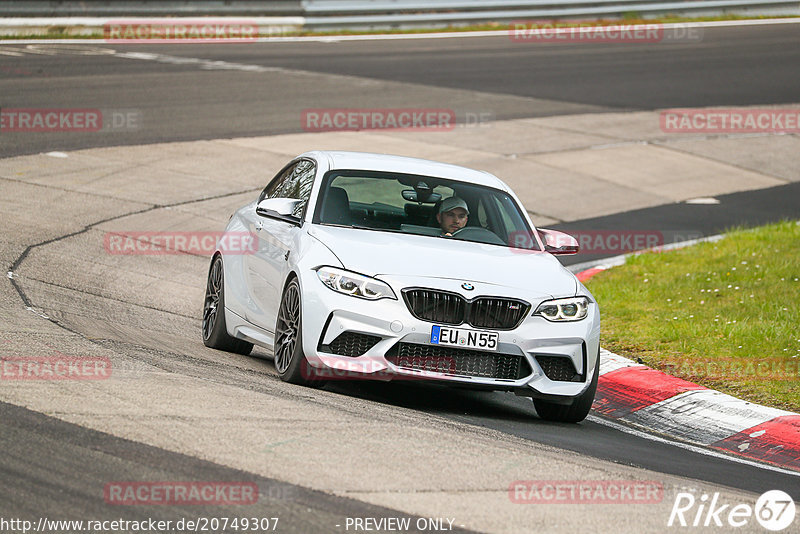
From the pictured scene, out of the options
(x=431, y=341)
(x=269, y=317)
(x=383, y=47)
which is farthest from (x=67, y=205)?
(x=383, y=47)

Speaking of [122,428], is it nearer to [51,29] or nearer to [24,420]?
[24,420]

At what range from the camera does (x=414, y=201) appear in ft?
29.7

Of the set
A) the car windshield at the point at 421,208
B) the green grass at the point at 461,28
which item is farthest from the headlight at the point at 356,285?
the green grass at the point at 461,28

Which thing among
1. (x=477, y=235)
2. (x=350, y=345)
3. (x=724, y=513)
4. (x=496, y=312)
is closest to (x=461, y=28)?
(x=477, y=235)

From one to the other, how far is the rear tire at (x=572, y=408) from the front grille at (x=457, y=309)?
0.79 metres

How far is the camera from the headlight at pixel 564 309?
7.94 metres

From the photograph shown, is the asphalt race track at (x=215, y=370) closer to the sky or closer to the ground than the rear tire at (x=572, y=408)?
closer to the sky

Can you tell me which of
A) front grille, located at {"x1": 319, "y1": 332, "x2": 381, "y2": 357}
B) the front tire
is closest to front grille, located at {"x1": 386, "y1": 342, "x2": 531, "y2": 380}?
front grille, located at {"x1": 319, "y1": 332, "x2": 381, "y2": 357}

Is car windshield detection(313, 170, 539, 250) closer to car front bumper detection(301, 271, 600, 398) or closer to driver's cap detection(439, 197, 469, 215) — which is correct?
driver's cap detection(439, 197, 469, 215)

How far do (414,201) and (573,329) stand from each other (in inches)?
66.4

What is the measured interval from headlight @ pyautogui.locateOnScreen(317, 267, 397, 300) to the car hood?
51 mm

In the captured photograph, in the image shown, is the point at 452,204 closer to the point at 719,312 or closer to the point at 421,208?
the point at 421,208

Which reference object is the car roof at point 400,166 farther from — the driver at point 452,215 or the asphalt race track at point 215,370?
the asphalt race track at point 215,370

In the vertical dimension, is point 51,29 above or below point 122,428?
above
